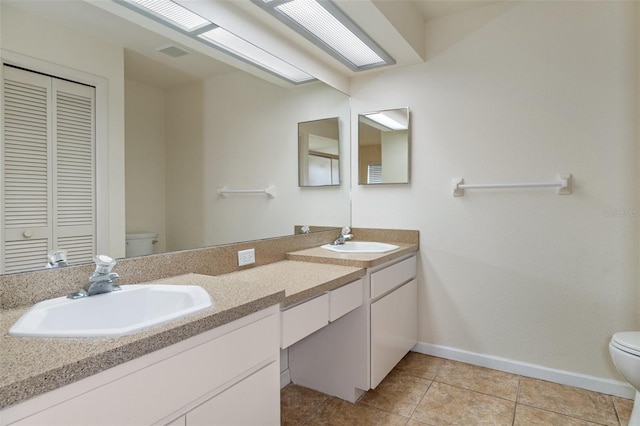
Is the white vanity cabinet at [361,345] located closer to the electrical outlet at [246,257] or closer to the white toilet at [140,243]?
the electrical outlet at [246,257]

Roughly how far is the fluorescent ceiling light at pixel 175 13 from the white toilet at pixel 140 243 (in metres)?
0.94

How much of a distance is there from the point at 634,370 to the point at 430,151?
1636 mm

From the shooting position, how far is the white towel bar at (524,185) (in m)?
2.15

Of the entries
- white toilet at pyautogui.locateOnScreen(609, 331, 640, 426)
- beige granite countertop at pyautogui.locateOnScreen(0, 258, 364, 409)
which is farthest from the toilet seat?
beige granite countertop at pyautogui.locateOnScreen(0, 258, 364, 409)

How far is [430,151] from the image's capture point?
2.60 metres

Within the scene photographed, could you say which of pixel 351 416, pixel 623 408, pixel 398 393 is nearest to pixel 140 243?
pixel 351 416

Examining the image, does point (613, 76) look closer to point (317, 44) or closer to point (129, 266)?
point (317, 44)

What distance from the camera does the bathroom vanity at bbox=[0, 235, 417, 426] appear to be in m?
0.70

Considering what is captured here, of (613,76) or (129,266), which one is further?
(613,76)

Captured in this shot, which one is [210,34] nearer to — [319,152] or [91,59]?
[91,59]

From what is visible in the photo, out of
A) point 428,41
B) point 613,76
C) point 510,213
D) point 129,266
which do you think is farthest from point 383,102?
point 129,266

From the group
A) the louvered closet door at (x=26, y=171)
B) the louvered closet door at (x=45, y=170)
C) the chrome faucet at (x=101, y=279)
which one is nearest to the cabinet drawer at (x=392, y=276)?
the chrome faucet at (x=101, y=279)

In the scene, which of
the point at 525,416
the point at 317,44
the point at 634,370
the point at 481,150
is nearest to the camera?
the point at 634,370

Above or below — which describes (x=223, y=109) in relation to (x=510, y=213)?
above
